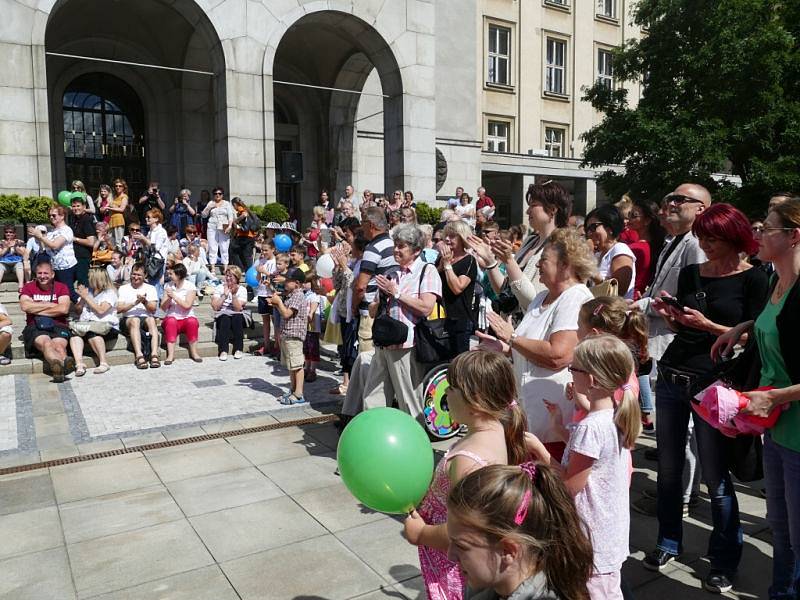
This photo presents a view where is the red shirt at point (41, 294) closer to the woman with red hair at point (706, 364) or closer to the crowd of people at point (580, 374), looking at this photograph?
the crowd of people at point (580, 374)

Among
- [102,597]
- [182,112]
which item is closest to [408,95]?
[182,112]

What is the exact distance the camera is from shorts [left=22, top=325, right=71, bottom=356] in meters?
9.07

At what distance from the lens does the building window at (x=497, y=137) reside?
1182 inches

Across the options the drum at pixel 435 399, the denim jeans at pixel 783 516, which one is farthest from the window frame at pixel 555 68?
the denim jeans at pixel 783 516

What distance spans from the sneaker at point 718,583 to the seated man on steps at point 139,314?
26.1ft

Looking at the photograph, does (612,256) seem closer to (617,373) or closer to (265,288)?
(617,373)

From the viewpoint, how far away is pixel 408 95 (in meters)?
19.4

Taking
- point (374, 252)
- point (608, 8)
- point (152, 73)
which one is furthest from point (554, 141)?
point (374, 252)

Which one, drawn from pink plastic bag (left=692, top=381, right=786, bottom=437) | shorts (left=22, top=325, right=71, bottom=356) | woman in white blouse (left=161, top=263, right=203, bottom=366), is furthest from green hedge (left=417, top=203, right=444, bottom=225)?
pink plastic bag (left=692, top=381, right=786, bottom=437)

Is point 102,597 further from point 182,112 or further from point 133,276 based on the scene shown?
point 182,112

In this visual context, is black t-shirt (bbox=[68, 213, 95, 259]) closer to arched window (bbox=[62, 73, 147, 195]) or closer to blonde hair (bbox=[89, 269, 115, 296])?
blonde hair (bbox=[89, 269, 115, 296])

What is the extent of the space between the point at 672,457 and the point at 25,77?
1545cm

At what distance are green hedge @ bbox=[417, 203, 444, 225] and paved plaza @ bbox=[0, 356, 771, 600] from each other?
1230cm

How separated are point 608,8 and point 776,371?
35.9m
